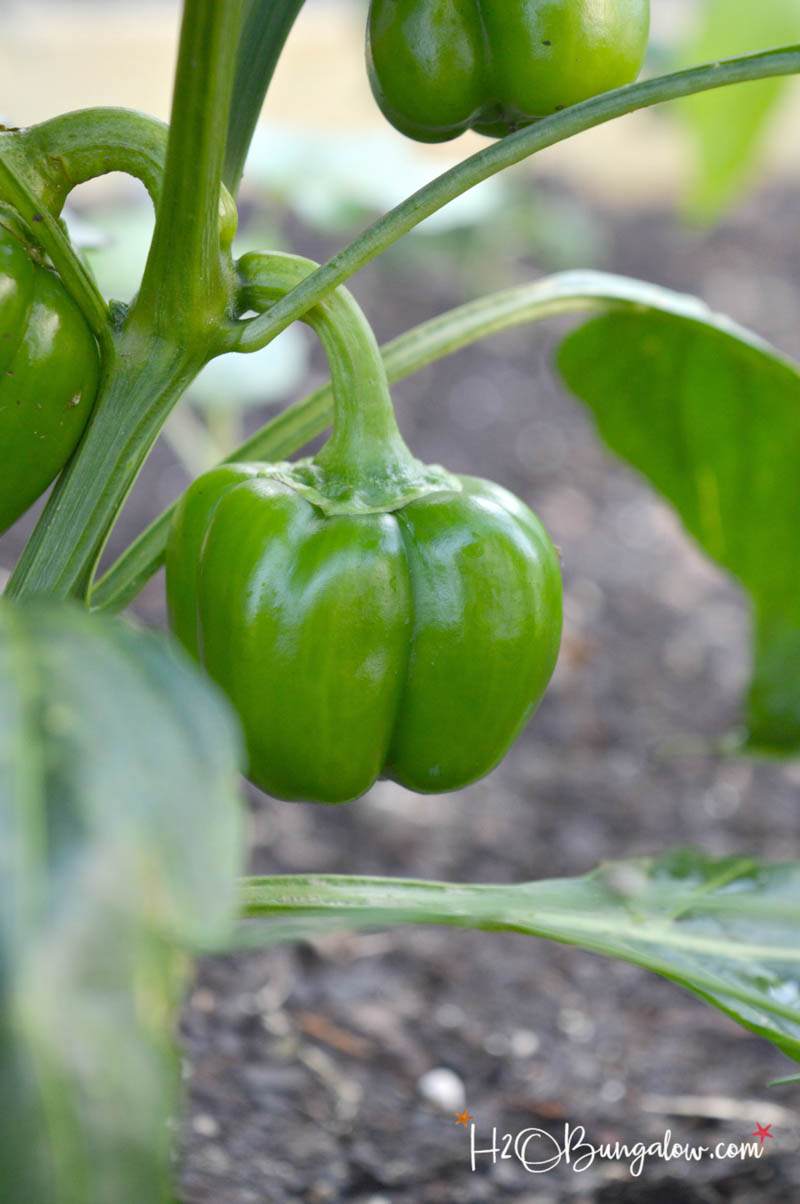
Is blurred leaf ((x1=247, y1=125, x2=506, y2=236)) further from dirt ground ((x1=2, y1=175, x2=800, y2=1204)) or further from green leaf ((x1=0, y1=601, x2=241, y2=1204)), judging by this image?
green leaf ((x1=0, y1=601, x2=241, y2=1204))

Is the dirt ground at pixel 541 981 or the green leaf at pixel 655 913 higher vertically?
the green leaf at pixel 655 913

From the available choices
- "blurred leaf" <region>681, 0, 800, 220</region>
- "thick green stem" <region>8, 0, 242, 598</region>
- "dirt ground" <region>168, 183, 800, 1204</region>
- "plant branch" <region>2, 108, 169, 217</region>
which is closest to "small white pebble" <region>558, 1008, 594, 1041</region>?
"dirt ground" <region>168, 183, 800, 1204</region>

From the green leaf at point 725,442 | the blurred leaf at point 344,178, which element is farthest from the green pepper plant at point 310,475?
the blurred leaf at point 344,178

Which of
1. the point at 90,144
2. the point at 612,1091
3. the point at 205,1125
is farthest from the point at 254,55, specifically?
the point at 612,1091

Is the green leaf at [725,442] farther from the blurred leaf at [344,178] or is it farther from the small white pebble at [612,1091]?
the blurred leaf at [344,178]

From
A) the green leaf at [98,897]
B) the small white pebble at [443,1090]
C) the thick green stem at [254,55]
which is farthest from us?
the small white pebble at [443,1090]

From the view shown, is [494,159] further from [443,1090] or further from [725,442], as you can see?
[443,1090]

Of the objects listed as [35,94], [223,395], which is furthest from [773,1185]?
[35,94]
